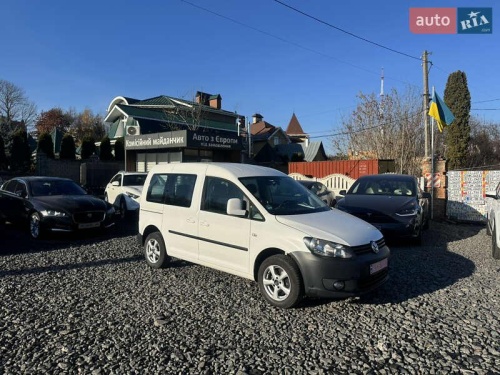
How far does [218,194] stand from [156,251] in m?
1.75

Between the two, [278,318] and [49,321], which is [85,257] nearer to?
[49,321]

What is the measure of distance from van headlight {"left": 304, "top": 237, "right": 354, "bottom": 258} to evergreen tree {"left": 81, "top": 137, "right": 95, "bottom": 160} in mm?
27781

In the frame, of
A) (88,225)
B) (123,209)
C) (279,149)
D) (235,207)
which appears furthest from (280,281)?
(279,149)

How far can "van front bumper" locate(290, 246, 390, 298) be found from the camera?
424 cm

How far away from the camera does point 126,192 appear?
13.1 metres

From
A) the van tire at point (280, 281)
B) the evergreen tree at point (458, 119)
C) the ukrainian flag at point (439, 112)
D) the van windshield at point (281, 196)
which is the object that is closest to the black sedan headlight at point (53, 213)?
the van windshield at point (281, 196)

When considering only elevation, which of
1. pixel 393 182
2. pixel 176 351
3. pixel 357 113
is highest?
pixel 357 113

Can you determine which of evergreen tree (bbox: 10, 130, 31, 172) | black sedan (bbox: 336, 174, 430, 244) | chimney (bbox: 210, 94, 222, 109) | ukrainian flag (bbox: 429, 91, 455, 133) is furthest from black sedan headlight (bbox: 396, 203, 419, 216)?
chimney (bbox: 210, 94, 222, 109)

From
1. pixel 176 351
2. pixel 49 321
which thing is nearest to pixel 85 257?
pixel 49 321

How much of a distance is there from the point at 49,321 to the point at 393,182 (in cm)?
809

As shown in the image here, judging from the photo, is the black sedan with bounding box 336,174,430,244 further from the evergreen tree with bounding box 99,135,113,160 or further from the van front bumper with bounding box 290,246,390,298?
the evergreen tree with bounding box 99,135,113,160

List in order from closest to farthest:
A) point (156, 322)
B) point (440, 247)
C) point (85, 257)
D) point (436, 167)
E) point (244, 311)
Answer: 1. point (156, 322)
2. point (244, 311)
3. point (85, 257)
4. point (440, 247)
5. point (436, 167)

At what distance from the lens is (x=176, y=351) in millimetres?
3502

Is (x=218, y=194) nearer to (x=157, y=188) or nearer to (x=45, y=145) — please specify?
(x=157, y=188)
